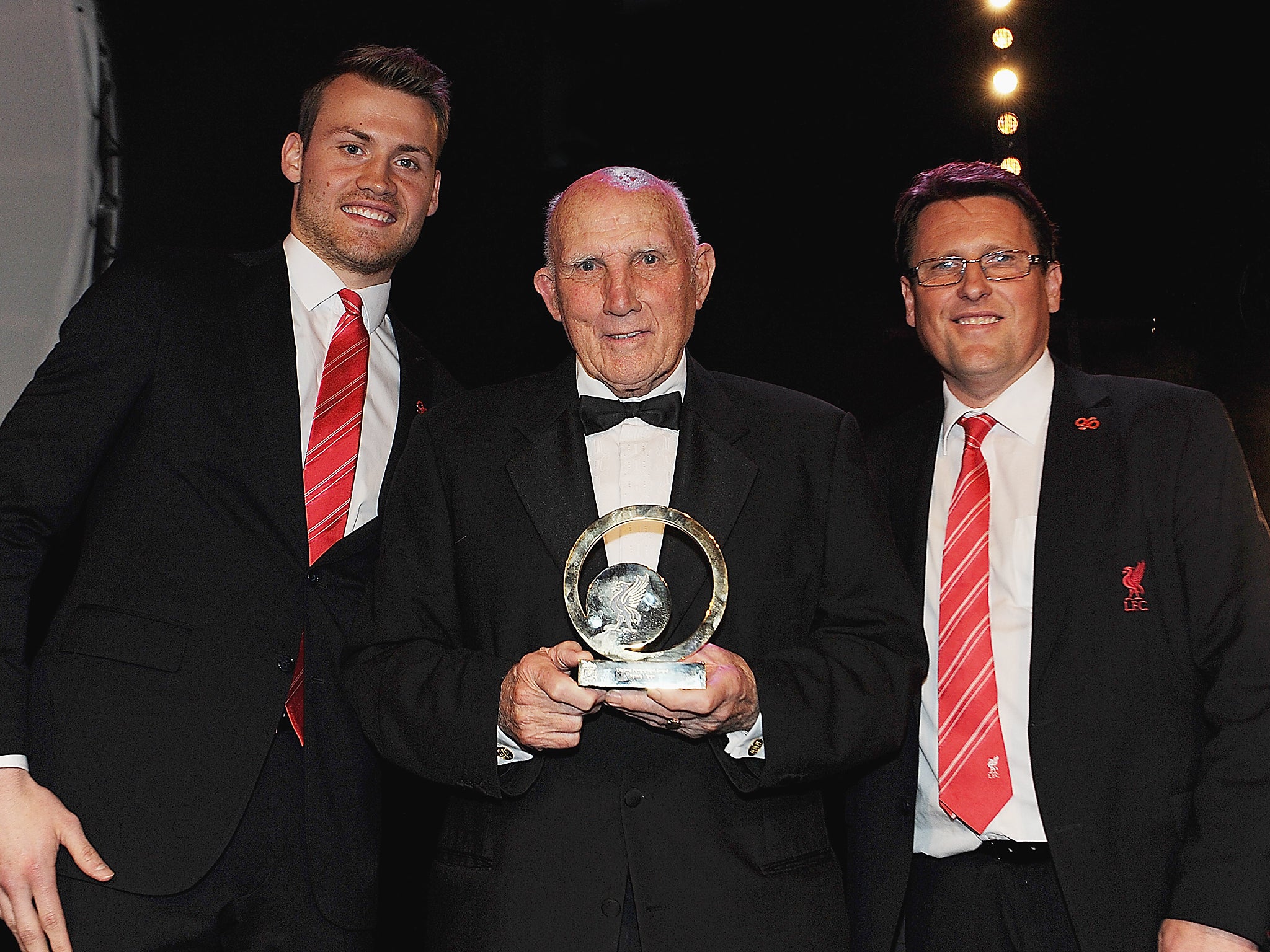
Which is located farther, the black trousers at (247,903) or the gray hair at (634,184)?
the gray hair at (634,184)

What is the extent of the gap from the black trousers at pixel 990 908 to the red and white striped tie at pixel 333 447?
1.43m

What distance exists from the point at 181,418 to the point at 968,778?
6.17 feet

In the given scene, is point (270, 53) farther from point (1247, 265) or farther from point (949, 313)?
point (1247, 265)

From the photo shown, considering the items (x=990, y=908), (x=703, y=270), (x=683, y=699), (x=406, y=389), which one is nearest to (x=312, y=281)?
Result: (x=406, y=389)

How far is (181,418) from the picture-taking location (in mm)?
2553

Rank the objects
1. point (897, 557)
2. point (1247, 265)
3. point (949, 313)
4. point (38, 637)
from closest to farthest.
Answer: point (897, 557) < point (949, 313) < point (38, 637) < point (1247, 265)

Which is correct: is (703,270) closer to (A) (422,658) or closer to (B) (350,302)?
(B) (350,302)

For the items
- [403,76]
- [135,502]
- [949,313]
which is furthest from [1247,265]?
[135,502]

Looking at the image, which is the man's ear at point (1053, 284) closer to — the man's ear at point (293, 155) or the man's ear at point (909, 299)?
the man's ear at point (909, 299)

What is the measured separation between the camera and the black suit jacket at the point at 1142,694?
7.74 ft

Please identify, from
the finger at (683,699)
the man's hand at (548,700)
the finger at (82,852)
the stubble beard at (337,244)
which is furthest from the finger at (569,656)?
the stubble beard at (337,244)

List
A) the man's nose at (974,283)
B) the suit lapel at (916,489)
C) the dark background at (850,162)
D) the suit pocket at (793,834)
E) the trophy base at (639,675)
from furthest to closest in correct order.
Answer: the dark background at (850,162)
the man's nose at (974,283)
the suit lapel at (916,489)
the suit pocket at (793,834)
the trophy base at (639,675)

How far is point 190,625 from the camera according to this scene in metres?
2.45

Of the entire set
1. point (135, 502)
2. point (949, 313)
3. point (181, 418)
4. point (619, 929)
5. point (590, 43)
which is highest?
point (590, 43)
